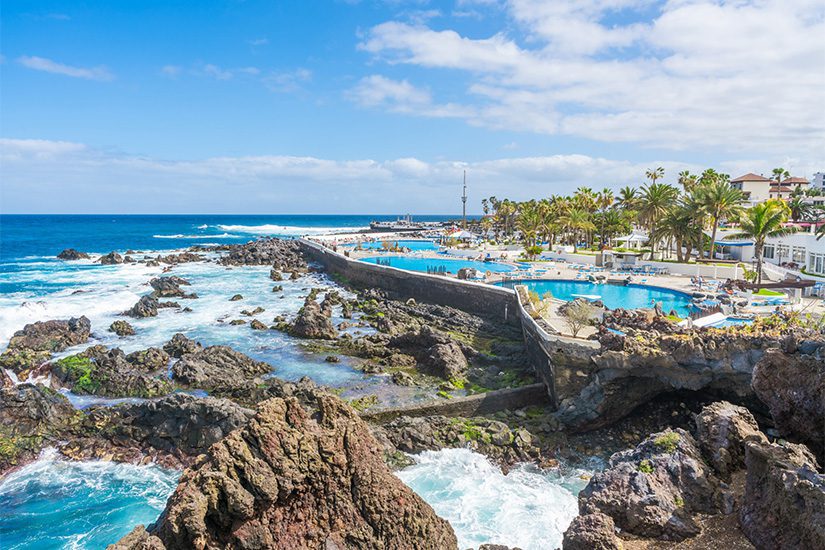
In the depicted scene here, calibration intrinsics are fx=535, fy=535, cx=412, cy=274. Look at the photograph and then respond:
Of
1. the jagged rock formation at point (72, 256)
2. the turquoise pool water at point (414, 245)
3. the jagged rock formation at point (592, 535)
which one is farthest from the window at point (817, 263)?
the jagged rock formation at point (72, 256)

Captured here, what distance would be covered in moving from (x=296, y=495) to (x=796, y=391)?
42.5 feet

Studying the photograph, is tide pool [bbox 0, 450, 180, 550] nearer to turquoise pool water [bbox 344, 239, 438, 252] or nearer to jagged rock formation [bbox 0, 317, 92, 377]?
jagged rock formation [bbox 0, 317, 92, 377]

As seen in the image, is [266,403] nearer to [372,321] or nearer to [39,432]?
[39,432]

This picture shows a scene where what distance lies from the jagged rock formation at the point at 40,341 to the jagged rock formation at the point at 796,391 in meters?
29.4

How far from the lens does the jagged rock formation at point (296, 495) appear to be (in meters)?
8.02

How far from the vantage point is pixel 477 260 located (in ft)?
184

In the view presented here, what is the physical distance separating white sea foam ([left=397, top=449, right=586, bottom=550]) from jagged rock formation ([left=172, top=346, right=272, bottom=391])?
10.4m

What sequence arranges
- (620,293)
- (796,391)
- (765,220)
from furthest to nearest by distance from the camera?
1. (620,293)
2. (765,220)
3. (796,391)

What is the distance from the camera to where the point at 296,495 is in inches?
344

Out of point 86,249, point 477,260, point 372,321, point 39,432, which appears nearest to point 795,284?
point 372,321

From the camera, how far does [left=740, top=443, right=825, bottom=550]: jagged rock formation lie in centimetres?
877

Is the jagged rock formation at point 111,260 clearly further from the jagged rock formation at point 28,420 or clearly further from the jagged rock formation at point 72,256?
the jagged rock formation at point 28,420

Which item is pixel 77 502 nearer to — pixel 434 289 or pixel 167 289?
pixel 434 289

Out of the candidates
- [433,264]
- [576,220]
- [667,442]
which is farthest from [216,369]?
[576,220]
